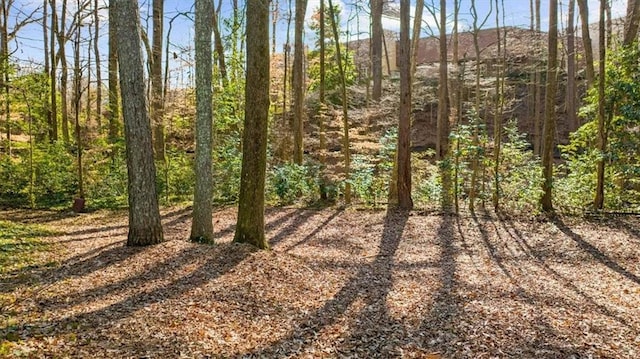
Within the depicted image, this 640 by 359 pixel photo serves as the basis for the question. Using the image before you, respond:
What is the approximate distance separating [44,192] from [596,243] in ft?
45.9

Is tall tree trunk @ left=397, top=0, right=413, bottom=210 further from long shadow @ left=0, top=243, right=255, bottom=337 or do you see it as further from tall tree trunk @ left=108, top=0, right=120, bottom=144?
tall tree trunk @ left=108, top=0, right=120, bottom=144

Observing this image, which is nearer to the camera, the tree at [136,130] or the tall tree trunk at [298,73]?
the tree at [136,130]

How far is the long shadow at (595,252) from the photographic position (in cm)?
619

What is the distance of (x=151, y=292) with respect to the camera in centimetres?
432

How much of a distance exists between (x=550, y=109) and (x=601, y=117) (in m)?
1.00

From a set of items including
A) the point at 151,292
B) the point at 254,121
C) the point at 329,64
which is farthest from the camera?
the point at 329,64

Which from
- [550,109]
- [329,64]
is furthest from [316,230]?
[329,64]

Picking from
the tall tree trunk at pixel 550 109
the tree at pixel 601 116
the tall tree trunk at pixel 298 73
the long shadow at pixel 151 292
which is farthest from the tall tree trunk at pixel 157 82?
the tree at pixel 601 116

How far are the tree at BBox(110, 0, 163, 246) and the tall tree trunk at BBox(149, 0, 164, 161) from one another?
7.45 metres

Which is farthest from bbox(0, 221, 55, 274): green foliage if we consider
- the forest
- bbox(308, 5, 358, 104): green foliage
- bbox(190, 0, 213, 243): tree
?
bbox(308, 5, 358, 104): green foliage

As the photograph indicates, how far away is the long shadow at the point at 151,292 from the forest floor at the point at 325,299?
18 millimetres

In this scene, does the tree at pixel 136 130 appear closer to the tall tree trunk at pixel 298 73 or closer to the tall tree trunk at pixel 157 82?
the tall tree trunk at pixel 298 73

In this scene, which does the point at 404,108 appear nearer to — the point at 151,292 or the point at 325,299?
the point at 325,299

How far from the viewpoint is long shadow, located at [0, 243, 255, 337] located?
3.30 meters
